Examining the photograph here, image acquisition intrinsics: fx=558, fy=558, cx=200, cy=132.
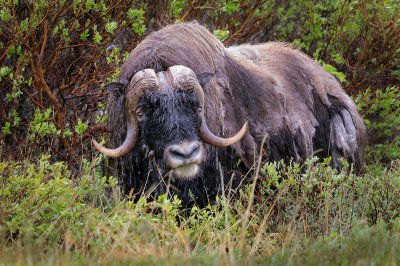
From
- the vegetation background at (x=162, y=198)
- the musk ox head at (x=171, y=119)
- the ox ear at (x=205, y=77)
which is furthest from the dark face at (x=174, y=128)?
the vegetation background at (x=162, y=198)

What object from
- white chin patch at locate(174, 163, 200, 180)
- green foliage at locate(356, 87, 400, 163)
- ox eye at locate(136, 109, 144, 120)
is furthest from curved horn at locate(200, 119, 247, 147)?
green foliage at locate(356, 87, 400, 163)

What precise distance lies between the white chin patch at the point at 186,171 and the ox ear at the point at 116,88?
0.81 metres

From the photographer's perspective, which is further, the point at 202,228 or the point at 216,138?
the point at 216,138

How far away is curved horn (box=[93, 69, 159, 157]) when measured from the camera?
390cm

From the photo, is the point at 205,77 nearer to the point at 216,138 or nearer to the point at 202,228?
the point at 216,138

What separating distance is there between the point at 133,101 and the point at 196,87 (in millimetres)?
459

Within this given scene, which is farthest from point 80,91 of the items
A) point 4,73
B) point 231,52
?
point 231,52

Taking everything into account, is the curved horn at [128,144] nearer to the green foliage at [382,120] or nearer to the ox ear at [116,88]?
the ox ear at [116,88]

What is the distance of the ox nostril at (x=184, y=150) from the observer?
368cm

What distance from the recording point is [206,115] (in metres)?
4.21

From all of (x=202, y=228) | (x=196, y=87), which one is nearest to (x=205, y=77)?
(x=196, y=87)

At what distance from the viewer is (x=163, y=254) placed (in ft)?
7.95

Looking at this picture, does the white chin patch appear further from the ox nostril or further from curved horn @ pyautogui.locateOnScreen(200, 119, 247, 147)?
curved horn @ pyautogui.locateOnScreen(200, 119, 247, 147)

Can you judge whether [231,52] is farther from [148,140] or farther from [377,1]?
[377,1]
